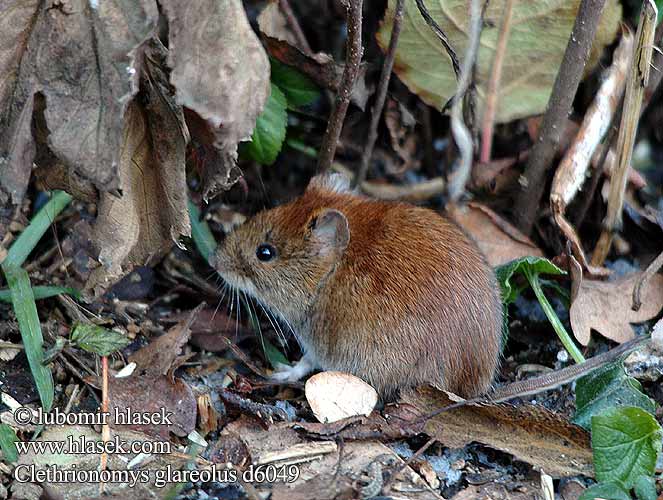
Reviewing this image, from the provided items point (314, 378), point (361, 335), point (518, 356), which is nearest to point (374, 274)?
point (361, 335)

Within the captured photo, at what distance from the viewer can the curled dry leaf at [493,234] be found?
14.7 ft

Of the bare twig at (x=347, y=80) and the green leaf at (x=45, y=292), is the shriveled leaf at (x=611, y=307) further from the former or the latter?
the green leaf at (x=45, y=292)

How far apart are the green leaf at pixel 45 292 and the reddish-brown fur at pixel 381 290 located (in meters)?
0.69

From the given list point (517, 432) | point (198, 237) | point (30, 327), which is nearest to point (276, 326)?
point (198, 237)

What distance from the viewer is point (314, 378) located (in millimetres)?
3738

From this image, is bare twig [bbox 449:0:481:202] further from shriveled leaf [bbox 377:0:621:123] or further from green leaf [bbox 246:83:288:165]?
green leaf [bbox 246:83:288:165]

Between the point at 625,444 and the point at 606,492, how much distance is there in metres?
0.21

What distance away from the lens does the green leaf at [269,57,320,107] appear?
14.4 ft

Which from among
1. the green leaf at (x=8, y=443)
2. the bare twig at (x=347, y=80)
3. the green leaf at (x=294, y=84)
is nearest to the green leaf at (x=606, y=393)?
the bare twig at (x=347, y=80)

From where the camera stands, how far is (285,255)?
4273 millimetres

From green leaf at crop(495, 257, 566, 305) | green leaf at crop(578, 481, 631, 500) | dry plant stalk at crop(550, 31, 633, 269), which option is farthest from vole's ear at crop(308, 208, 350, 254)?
green leaf at crop(578, 481, 631, 500)

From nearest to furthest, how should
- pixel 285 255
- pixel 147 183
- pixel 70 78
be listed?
1. pixel 70 78
2. pixel 147 183
3. pixel 285 255

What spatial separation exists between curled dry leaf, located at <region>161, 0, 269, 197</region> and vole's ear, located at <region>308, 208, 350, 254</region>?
1.04m

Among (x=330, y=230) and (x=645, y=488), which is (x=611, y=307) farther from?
(x=330, y=230)
